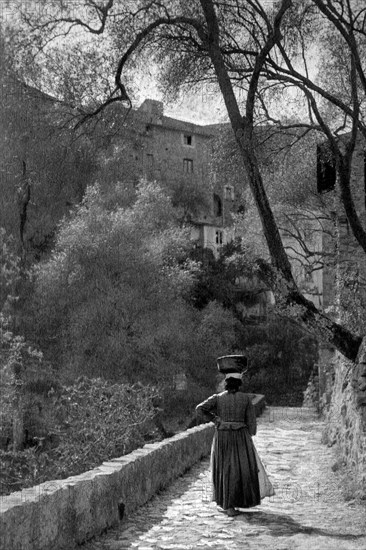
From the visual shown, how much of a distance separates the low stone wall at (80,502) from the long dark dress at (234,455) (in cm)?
89

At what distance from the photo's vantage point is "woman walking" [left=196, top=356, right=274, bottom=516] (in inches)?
321

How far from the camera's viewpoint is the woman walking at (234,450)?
8164mm

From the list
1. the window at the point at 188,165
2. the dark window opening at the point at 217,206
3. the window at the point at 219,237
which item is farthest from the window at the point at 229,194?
the window at the point at 188,165

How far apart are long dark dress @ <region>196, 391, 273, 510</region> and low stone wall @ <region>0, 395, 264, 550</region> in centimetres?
89

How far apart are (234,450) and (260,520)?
0.87 meters

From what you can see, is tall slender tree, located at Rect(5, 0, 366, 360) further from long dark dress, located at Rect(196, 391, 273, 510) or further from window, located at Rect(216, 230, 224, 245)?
window, located at Rect(216, 230, 224, 245)

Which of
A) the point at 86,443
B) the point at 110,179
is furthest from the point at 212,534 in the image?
the point at 110,179

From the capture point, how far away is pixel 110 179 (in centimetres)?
3353

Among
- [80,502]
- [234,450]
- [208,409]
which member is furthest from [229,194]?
[80,502]

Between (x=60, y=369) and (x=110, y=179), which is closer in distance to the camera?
(x=60, y=369)

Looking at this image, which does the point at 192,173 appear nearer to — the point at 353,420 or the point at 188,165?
the point at 188,165

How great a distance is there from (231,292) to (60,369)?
703 inches

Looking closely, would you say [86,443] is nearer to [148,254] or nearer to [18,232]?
[148,254]

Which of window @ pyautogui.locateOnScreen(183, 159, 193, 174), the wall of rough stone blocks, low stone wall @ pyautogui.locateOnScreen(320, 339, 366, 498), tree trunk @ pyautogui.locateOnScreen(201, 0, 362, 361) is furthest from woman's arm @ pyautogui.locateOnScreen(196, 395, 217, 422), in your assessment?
window @ pyautogui.locateOnScreen(183, 159, 193, 174)
